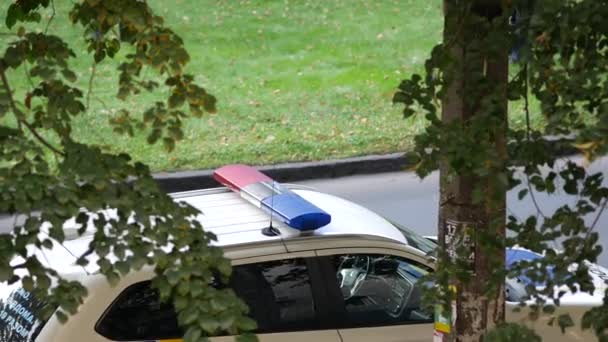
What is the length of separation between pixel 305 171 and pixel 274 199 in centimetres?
686

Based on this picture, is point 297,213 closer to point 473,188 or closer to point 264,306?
point 264,306

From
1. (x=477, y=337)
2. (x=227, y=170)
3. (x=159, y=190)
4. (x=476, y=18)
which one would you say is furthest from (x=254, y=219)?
(x=159, y=190)

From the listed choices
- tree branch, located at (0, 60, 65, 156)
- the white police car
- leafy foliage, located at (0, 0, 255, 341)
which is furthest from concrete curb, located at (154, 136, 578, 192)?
tree branch, located at (0, 60, 65, 156)

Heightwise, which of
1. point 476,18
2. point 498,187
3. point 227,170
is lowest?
point 227,170

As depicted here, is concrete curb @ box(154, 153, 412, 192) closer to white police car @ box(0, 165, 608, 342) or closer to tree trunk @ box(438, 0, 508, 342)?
white police car @ box(0, 165, 608, 342)

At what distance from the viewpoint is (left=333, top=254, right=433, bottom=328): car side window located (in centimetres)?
618

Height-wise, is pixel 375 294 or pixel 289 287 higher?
pixel 289 287

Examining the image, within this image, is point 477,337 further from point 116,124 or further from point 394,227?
point 116,124

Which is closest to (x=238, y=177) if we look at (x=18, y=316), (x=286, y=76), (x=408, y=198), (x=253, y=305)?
(x=253, y=305)

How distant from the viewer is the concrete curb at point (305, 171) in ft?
41.4

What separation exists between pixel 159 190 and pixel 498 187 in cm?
104

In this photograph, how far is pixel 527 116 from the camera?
359 cm

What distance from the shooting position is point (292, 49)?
60.0ft

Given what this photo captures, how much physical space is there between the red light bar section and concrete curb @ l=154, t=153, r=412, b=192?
573 centimetres
